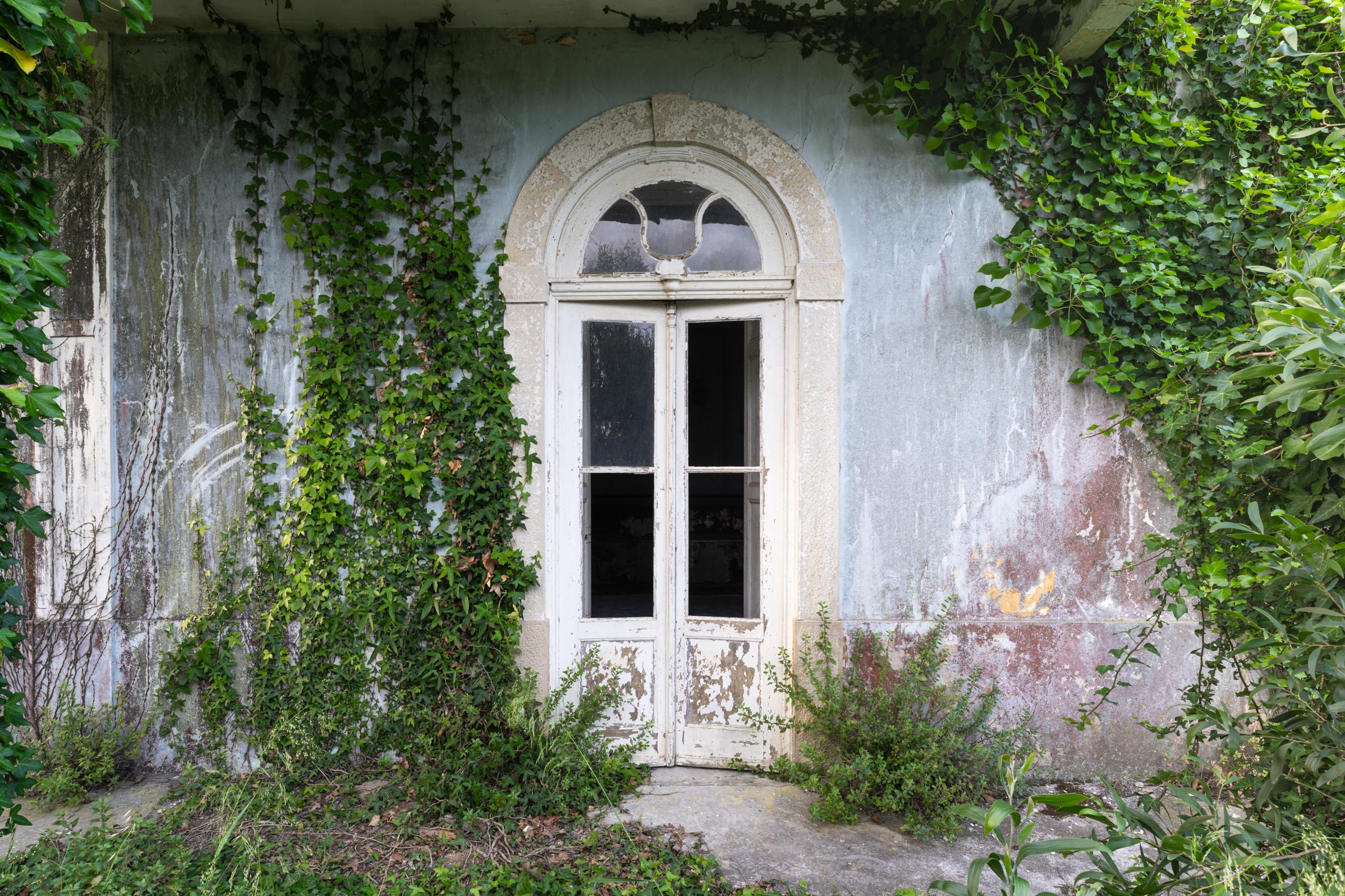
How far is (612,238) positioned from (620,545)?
1.50m

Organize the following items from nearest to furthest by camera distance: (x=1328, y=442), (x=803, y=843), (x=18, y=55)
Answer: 1. (x=1328, y=442)
2. (x=18, y=55)
3. (x=803, y=843)

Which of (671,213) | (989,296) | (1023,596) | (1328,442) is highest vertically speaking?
(671,213)

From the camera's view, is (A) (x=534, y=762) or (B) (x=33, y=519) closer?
(B) (x=33, y=519)

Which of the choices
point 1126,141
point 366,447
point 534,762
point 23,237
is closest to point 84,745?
point 366,447

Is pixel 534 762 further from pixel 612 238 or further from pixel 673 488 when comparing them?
pixel 612 238

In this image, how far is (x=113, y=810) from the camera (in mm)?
2990

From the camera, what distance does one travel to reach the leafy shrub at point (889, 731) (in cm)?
289

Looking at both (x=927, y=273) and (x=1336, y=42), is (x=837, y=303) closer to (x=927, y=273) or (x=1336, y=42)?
(x=927, y=273)

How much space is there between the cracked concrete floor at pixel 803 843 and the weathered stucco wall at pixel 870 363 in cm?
74

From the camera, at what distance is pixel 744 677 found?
3410 millimetres

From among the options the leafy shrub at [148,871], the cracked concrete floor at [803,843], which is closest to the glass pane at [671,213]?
the cracked concrete floor at [803,843]

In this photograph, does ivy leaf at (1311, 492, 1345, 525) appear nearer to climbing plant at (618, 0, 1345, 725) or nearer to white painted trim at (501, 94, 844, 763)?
climbing plant at (618, 0, 1345, 725)

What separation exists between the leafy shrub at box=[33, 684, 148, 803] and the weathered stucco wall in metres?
0.30

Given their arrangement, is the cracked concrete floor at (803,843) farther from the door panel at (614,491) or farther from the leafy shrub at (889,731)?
the door panel at (614,491)
